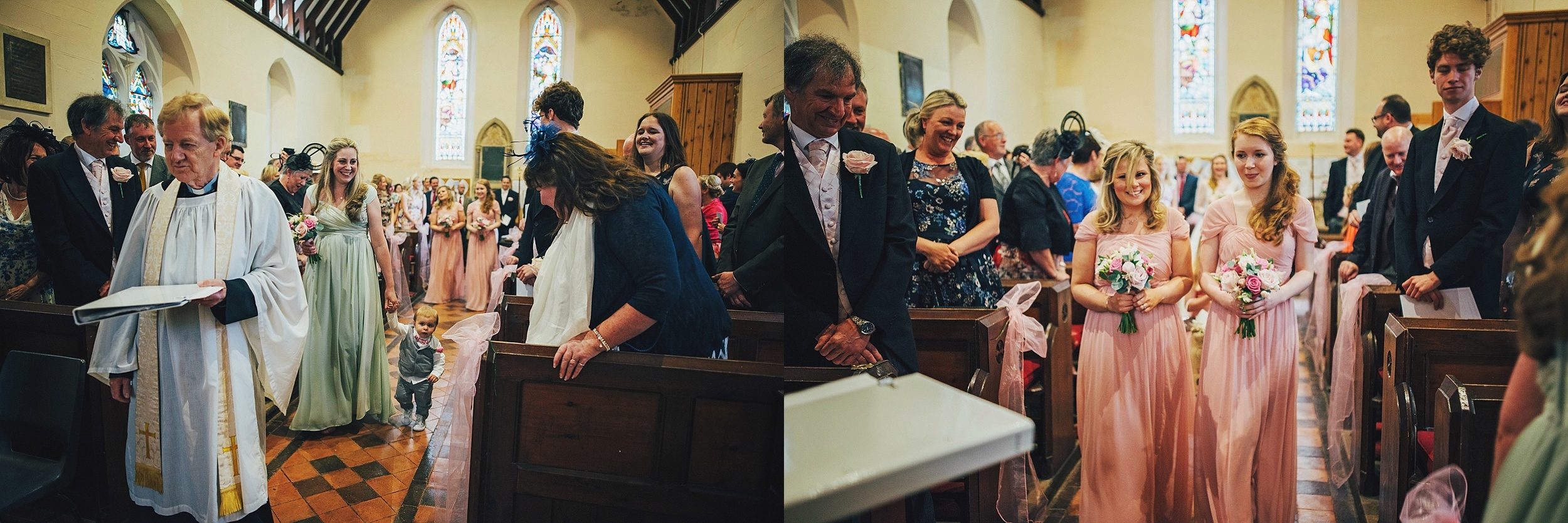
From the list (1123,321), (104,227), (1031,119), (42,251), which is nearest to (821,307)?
(1123,321)

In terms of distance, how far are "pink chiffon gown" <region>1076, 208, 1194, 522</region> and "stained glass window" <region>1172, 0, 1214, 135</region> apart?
647cm

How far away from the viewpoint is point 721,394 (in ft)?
5.49

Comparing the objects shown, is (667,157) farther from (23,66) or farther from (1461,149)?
(1461,149)

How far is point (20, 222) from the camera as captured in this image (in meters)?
2.90

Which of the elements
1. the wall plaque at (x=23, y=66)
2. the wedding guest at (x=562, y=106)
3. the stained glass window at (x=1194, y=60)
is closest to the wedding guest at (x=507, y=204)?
the wedding guest at (x=562, y=106)

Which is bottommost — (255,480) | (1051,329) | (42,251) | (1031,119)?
(255,480)

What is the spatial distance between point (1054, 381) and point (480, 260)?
244 centimetres

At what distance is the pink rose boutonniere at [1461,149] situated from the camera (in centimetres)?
269

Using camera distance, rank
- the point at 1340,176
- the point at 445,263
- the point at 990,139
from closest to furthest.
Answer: the point at 445,263 < the point at 990,139 < the point at 1340,176

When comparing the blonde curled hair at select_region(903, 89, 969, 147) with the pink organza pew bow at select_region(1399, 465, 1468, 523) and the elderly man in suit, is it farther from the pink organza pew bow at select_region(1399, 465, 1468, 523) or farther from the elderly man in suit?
the elderly man in suit

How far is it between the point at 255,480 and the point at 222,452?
0.44 ft

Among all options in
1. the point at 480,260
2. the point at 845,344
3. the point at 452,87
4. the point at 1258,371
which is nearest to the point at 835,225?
the point at 845,344

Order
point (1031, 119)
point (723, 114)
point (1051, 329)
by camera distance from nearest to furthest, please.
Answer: point (723, 114) → point (1051, 329) → point (1031, 119)

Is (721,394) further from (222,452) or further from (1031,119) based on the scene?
(1031,119)
